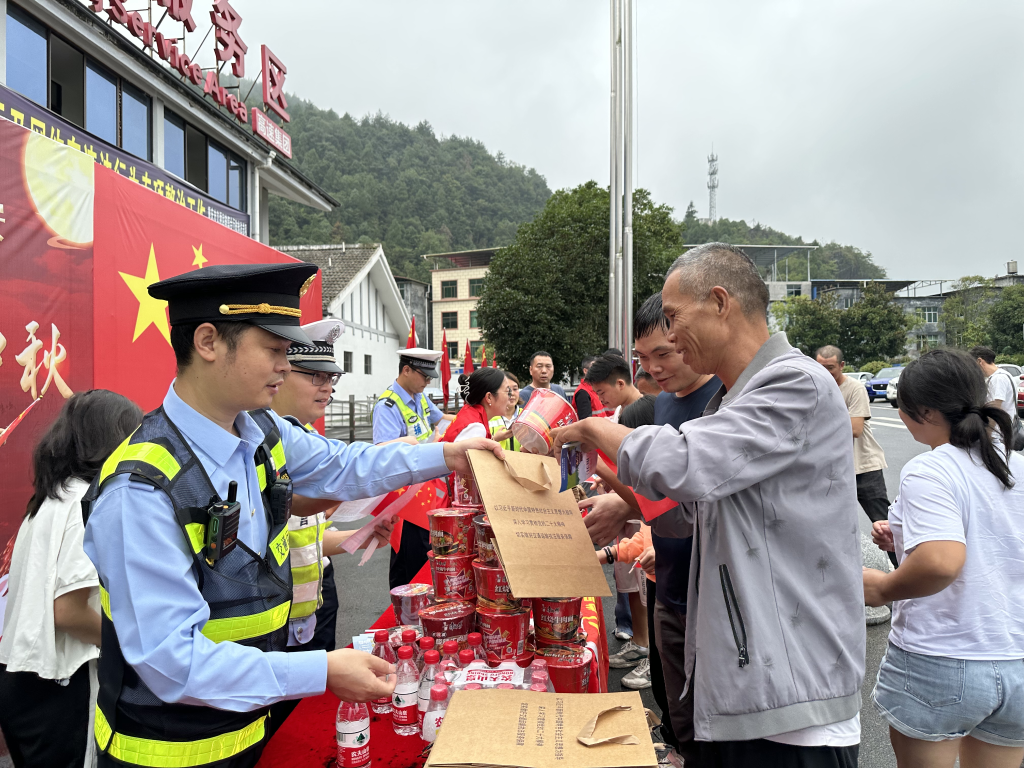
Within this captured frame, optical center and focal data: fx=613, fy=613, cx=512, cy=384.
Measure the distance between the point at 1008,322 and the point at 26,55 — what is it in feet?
166

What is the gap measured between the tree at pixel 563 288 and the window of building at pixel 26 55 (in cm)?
1476

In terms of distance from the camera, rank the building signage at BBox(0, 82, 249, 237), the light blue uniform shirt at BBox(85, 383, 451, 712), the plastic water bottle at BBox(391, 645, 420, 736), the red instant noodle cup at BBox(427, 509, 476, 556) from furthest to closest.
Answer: the building signage at BBox(0, 82, 249, 237), the red instant noodle cup at BBox(427, 509, 476, 556), the plastic water bottle at BBox(391, 645, 420, 736), the light blue uniform shirt at BBox(85, 383, 451, 712)

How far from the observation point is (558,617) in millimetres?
1964

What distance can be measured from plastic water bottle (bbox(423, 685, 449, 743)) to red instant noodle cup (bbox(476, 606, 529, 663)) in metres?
0.31

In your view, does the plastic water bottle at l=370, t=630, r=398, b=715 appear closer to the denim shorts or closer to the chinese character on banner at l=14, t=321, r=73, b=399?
the denim shorts

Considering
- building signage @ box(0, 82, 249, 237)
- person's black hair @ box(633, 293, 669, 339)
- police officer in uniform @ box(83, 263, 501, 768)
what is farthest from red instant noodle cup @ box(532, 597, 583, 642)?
building signage @ box(0, 82, 249, 237)

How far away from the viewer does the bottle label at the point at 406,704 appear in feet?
5.81

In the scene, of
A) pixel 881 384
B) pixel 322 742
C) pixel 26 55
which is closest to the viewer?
pixel 322 742

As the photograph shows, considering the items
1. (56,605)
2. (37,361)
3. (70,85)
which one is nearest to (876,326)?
(70,85)

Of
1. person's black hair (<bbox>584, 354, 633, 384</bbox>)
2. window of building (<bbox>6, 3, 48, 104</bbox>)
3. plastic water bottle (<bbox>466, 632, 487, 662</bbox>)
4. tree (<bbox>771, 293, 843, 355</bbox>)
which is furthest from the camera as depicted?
tree (<bbox>771, 293, 843, 355</bbox>)

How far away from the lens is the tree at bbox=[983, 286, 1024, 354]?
3969cm

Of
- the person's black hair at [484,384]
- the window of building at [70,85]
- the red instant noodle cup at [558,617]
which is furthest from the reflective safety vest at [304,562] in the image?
the window of building at [70,85]

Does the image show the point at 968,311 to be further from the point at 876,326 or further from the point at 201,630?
the point at 201,630

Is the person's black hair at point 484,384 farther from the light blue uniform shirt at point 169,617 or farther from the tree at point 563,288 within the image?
the tree at point 563,288
